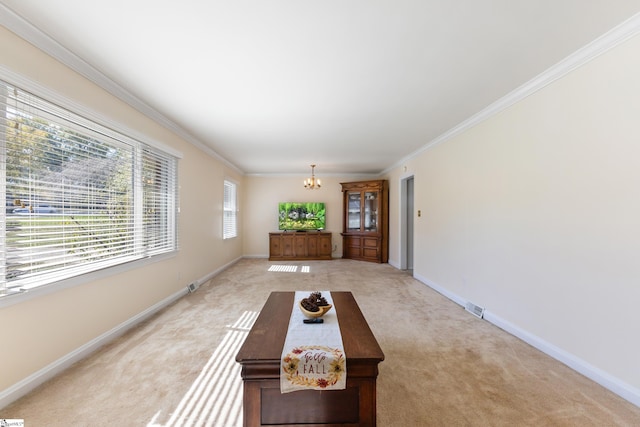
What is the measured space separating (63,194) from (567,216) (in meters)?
4.08

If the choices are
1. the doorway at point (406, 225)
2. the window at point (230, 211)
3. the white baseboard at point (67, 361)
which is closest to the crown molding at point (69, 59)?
the white baseboard at point (67, 361)

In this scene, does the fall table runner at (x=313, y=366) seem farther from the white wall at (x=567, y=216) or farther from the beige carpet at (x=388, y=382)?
the white wall at (x=567, y=216)

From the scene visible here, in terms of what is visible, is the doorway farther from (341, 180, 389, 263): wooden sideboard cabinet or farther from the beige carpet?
the beige carpet

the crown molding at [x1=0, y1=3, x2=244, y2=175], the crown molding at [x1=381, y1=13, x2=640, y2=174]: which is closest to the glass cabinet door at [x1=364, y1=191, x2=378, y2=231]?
the crown molding at [x1=381, y1=13, x2=640, y2=174]

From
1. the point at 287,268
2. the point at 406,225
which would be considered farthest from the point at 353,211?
the point at 287,268

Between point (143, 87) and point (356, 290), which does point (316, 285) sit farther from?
point (143, 87)

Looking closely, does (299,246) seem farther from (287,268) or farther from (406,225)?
(406,225)

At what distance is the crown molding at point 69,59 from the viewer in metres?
1.65

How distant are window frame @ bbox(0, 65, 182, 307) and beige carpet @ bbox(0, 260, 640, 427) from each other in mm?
660

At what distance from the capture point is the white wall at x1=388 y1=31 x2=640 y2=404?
1.78 meters

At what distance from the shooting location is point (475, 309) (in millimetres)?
3225

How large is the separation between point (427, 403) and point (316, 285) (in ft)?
9.64

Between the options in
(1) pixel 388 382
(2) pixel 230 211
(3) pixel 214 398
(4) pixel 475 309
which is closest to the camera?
(3) pixel 214 398

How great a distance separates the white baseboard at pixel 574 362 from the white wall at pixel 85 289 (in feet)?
13.1
